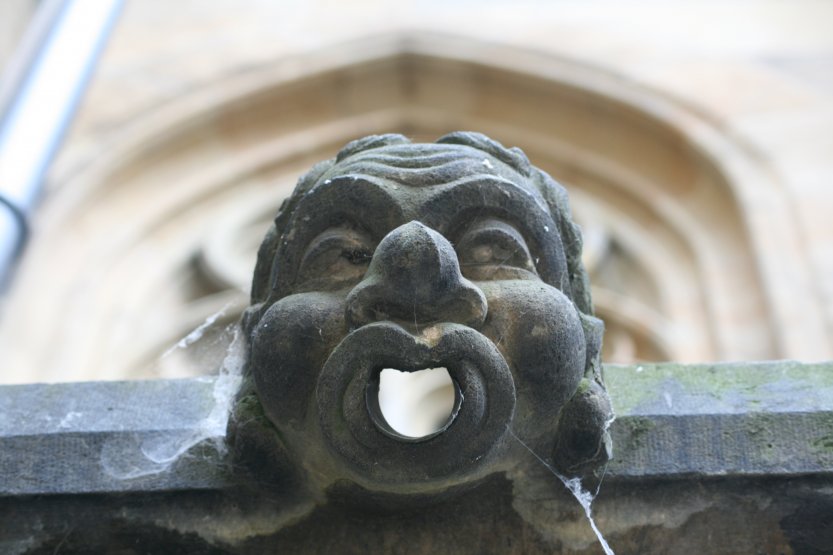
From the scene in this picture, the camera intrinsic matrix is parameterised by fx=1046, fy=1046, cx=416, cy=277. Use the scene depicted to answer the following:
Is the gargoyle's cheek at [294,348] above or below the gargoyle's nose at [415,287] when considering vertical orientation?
below

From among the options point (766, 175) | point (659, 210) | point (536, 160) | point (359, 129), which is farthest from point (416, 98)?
point (766, 175)

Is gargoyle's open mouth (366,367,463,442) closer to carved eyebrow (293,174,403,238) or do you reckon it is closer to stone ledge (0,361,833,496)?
stone ledge (0,361,833,496)

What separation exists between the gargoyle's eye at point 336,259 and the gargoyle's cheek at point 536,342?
0.58 ft

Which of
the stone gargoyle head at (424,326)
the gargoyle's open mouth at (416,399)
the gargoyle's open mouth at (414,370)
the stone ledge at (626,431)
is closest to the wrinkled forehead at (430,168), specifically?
the stone gargoyle head at (424,326)

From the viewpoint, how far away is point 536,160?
5.34 meters

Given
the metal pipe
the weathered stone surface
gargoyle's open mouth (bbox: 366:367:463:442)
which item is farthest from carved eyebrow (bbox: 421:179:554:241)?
gargoyle's open mouth (bbox: 366:367:463:442)

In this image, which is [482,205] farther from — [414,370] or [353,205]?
[414,370]

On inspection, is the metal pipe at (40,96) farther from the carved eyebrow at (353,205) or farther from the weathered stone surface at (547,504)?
the carved eyebrow at (353,205)

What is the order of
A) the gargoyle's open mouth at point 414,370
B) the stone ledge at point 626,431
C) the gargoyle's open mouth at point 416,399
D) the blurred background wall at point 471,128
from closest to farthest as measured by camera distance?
the gargoyle's open mouth at point 414,370 → the stone ledge at point 626,431 → the gargoyle's open mouth at point 416,399 → the blurred background wall at point 471,128

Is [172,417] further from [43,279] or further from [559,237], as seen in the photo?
[43,279]

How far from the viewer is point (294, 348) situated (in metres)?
1.38

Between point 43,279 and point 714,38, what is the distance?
3543 mm

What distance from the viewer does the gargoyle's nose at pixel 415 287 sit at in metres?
1.32

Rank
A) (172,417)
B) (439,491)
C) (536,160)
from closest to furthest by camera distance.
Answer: (439,491), (172,417), (536,160)
